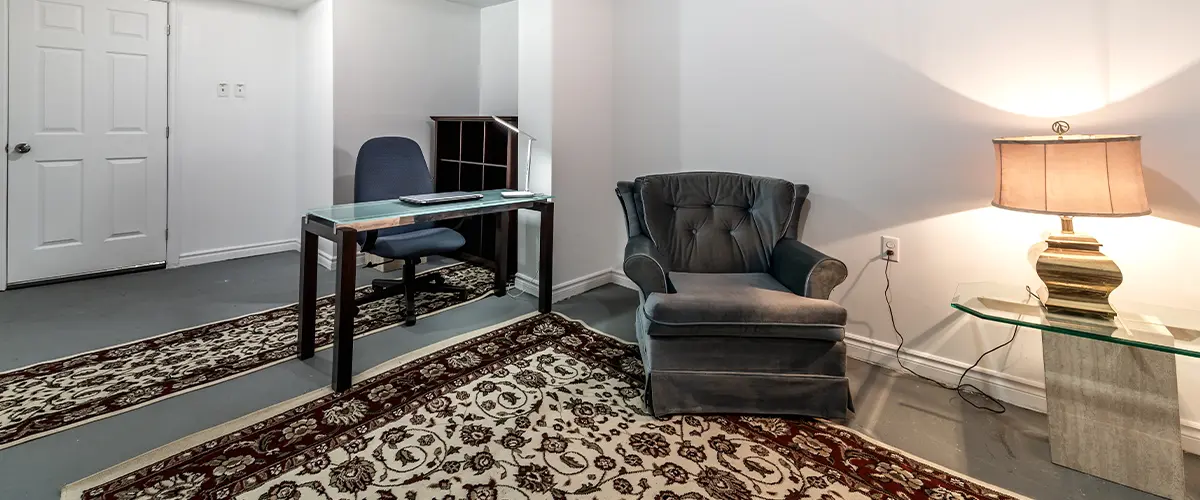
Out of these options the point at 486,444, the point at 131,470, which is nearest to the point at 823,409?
the point at 486,444

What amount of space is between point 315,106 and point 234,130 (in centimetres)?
65

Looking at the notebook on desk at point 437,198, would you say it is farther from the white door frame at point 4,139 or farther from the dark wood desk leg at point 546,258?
the white door frame at point 4,139

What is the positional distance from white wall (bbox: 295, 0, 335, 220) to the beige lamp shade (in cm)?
402

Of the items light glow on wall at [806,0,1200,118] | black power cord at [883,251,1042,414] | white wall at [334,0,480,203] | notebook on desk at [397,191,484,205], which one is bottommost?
black power cord at [883,251,1042,414]

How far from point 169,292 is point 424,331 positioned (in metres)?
1.84

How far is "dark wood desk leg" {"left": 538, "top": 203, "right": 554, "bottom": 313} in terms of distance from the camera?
3.12 metres

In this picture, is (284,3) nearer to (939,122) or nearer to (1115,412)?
(939,122)

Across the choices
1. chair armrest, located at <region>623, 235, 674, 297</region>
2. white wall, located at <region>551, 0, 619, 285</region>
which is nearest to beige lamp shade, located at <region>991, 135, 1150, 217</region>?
chair armrest, located at <region>623, 235, 674, 297</region>

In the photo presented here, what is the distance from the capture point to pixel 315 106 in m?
4.13

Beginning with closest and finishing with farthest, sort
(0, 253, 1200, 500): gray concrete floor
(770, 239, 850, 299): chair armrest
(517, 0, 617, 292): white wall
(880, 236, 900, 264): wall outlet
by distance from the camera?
(0, 253, 1200, 500): gray concrete floor → (770, 239, 850, 299): chair armrest → (880, 236, 900, 264): wall outlet → (517, 0, 617, 292): white wall

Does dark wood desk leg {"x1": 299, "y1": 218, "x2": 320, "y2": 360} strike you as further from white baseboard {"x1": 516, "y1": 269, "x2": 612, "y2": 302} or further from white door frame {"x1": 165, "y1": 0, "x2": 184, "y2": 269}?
Result: white door frame {"x1": 165, "y1": 0, "x2": 184, "y2": 269}

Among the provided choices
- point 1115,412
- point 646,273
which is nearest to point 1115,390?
point 1115,412

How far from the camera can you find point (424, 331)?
2.83m

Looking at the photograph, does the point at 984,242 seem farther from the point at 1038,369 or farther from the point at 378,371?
the point at 378,371
